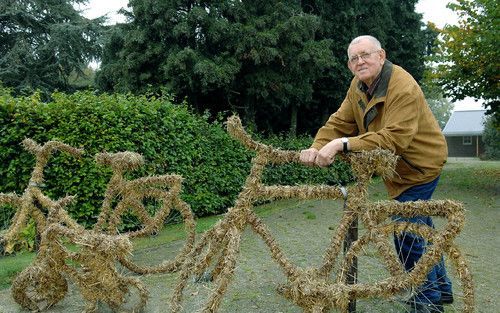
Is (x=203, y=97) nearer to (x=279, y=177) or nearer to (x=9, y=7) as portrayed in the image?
(x=279, y=177)

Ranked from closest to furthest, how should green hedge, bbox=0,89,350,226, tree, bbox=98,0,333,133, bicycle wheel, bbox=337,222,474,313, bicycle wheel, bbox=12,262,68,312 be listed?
bicycle wheel, bbox=337,222,474,313, bicycle wheel, bbox=12,262,68,312, green hedge, bbox=0,89,350,226, tree, bbox=98,0,333,133

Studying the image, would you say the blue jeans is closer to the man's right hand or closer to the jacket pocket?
the jacket pocket

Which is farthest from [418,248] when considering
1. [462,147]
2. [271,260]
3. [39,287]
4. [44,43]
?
[462,147]

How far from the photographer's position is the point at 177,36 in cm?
1312

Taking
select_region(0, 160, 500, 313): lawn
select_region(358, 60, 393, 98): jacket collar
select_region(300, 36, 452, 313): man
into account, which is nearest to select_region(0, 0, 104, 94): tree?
select_region(0, 160, 500, 313): lawn

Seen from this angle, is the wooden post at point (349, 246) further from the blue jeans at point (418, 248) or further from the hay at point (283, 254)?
the blue jeans at point (418, 248)

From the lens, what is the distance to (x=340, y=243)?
129 inches

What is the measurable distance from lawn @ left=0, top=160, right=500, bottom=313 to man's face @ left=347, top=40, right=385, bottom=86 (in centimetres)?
109

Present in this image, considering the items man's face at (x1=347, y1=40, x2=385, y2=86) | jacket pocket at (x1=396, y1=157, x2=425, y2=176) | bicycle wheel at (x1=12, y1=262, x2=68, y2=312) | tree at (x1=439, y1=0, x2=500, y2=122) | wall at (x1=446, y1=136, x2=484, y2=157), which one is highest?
tree at (x1=439, y1=0, x2=500, y2=122)

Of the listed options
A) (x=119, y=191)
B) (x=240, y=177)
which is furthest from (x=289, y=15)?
(x=119, y=191)

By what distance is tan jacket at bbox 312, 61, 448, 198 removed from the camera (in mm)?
3234

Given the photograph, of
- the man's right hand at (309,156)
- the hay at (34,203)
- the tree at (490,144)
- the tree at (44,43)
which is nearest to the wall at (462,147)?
the tree at (490,144)

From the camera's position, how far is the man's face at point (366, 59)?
11.4 feet

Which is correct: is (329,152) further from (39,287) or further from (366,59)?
(39,287)
